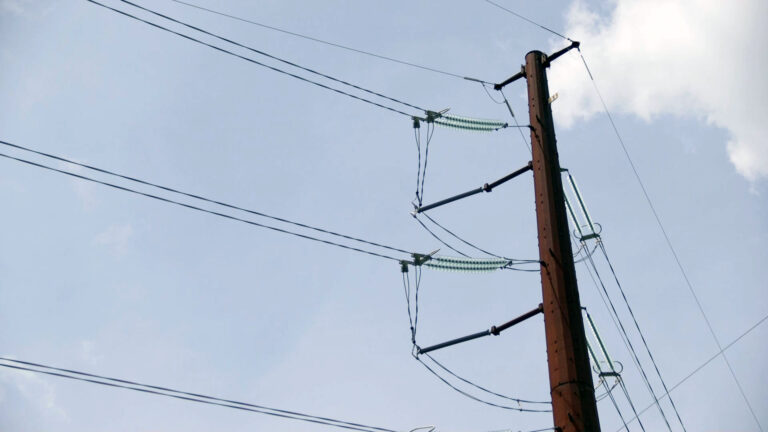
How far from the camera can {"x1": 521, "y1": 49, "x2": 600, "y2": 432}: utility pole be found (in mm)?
9211

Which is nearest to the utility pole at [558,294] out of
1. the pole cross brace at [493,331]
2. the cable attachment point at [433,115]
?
the pole cross brace at [493,331]

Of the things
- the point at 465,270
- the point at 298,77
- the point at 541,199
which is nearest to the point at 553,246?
the point at 541,199

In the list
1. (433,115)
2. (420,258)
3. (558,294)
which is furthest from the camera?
(433,115)

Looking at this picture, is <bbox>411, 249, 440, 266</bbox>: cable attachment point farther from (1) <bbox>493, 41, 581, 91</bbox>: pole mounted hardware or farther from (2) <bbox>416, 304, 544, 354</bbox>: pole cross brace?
(1) <bbox>493, 41, 581, 91</bbox>: pole mounted hardware

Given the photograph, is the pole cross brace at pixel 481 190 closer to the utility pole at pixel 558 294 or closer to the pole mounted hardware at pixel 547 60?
the utility pole at pixel 558 294

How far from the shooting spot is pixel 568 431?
8.99m

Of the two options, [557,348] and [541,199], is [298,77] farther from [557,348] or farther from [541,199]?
[557,348]

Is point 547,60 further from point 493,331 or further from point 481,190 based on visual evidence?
point 493,331

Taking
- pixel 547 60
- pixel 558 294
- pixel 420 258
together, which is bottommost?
pixel 558 294

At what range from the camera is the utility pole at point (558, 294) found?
9.21 meters

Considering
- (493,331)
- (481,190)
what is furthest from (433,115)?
(493,331)

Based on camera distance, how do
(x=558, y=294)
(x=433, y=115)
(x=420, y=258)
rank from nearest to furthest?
(x=558, y=294)
(x=420, y=258)
(x=433, y=115)

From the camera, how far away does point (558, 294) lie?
1020 cm

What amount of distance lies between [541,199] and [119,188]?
6.95m
